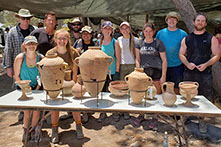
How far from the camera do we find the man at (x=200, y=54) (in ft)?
9.18

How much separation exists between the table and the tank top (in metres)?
0.77

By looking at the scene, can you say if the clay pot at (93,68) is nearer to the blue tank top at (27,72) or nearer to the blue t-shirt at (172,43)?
the blue tank top at (27,72)

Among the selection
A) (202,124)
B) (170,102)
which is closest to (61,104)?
(170,102)

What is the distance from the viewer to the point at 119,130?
10.9 feet

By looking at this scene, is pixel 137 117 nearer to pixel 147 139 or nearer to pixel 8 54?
pixel 147 139

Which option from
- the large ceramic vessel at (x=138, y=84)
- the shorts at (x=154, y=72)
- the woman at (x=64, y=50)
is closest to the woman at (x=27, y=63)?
the woman at (x=64, y=50)

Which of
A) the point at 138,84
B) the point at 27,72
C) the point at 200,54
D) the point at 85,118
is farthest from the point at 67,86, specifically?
the point at 200,54

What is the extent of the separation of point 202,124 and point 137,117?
1.11 metres

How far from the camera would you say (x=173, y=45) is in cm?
302

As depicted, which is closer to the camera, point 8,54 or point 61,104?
point 61,104

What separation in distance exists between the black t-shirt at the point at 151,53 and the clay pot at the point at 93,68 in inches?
39.5

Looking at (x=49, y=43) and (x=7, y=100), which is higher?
(x=49, y=43)

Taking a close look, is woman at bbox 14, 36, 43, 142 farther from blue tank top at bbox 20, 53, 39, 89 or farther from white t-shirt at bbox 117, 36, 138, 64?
white t-shirt at bbox 117, 36, 138, 64

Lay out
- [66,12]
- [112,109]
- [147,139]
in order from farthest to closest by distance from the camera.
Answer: [66,12] < [147,139] < [112,109]
